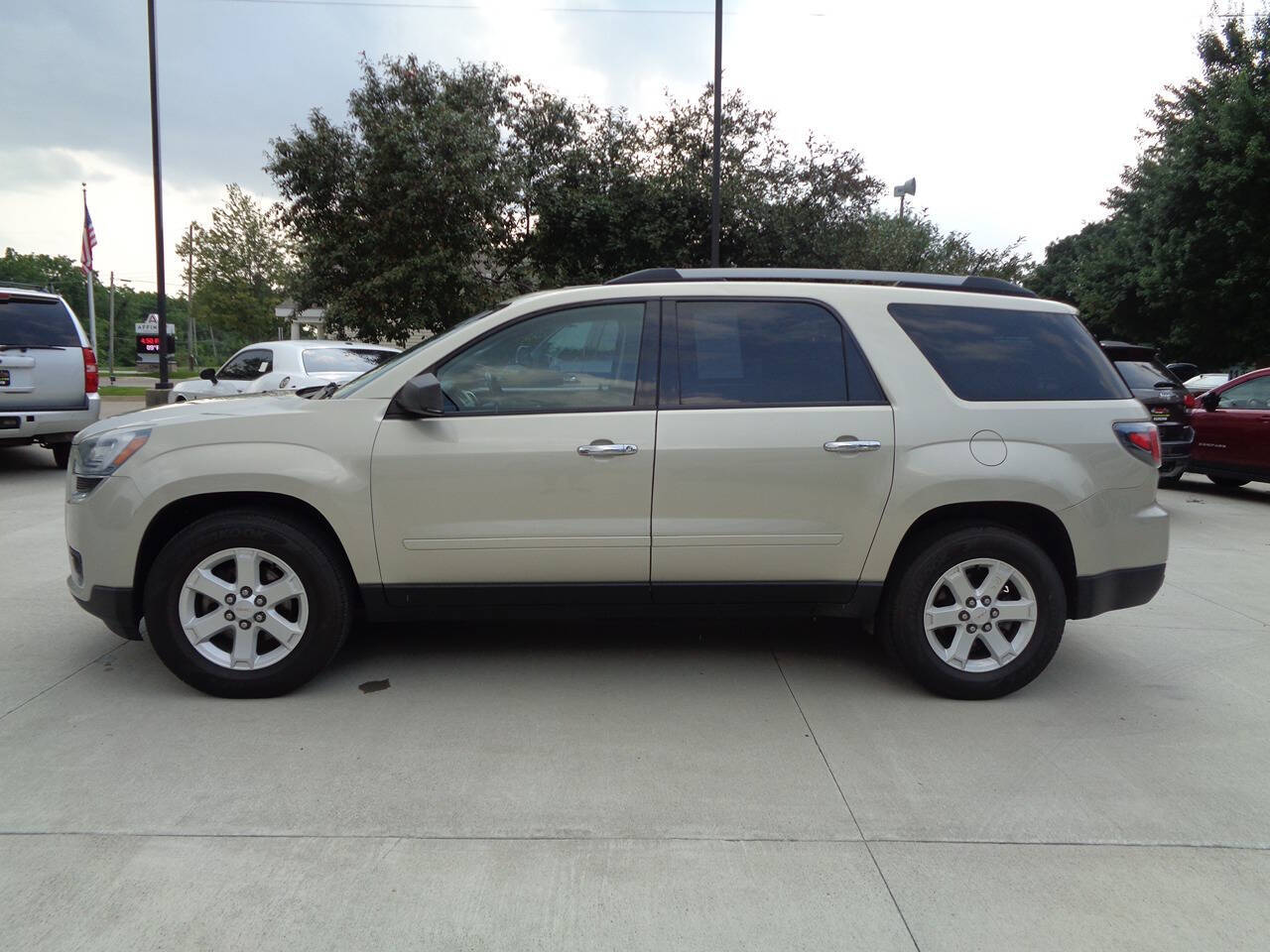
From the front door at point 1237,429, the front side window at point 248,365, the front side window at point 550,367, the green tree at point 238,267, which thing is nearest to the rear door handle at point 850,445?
the front side window at point 550,367

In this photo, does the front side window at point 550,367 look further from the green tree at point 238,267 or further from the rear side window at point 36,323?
the green tree at point 238,267

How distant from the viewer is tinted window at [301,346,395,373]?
1148 centimetres

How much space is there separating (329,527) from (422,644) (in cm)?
102

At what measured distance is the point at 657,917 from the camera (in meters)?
2.51

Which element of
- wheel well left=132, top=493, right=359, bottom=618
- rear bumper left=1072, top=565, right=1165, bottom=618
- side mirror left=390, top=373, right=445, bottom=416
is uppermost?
side mirror left=390, top=373, right=445, bottom=416

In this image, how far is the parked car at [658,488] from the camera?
387 cm

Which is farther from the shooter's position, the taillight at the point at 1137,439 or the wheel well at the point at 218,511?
the taillight at the point at 1137,439

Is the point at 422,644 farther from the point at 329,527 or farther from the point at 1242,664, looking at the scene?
the point at 1242,664

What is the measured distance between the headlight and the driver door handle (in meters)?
1.86

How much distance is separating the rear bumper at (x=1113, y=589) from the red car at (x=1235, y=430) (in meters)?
7.55

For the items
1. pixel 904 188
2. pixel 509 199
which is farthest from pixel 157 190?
pixel 904 188

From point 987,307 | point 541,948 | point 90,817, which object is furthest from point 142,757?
point 987,307

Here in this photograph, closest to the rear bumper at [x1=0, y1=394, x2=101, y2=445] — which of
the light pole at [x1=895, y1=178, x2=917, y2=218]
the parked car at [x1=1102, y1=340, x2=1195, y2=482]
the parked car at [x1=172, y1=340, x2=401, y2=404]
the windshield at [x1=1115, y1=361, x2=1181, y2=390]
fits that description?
the parked car at [x1=172, y1=340, x2=401, y2=404]

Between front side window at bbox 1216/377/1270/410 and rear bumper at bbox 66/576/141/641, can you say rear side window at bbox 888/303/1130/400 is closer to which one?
rear bumper at bbox 66/576/141/641
